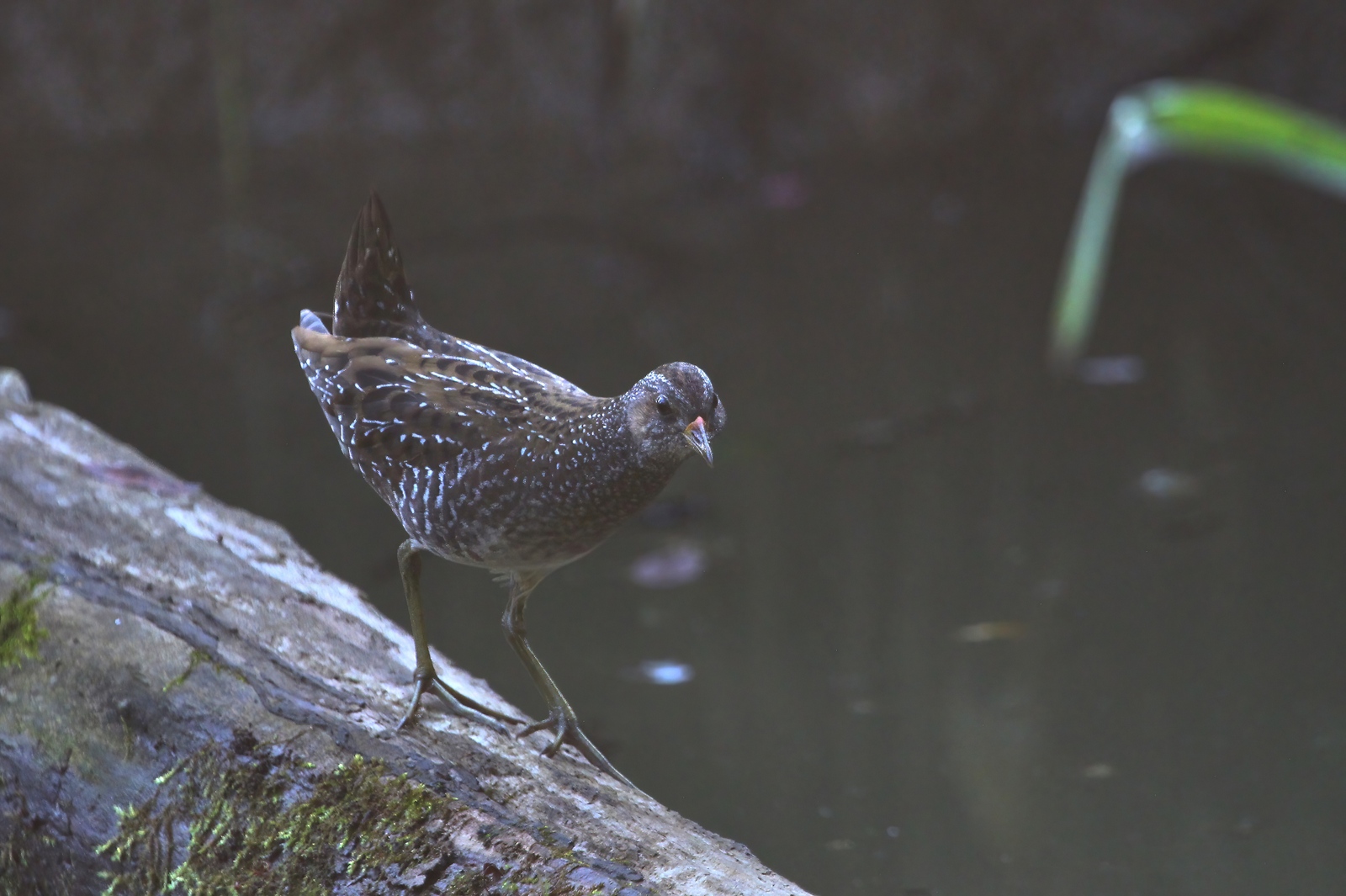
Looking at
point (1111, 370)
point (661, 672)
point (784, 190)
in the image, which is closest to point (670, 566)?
point (661, 672)

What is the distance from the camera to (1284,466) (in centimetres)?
406

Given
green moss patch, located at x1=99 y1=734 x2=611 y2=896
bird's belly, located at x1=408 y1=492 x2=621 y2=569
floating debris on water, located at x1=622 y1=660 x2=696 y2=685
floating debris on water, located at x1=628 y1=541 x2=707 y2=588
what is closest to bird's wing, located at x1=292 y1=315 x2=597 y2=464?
bird's belly, located at x1=408 y1=492 x2=621 y2=569

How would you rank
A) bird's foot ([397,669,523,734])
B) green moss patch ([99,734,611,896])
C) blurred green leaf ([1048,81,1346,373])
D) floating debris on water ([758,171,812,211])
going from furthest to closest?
floating debris on water ([758,171,812,211]), bird's foot ([397,669,523,734]), green moss patch ([99,734,611,896]), blurred green leaf ([1048,81,1346,373])

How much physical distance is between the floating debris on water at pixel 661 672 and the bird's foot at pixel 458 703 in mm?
1045

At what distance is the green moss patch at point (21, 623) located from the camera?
2107 millimetres

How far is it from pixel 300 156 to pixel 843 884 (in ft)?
16.8

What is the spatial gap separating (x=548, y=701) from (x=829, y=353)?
3.00 metres

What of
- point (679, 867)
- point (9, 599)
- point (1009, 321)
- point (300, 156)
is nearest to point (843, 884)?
point (679, 867)

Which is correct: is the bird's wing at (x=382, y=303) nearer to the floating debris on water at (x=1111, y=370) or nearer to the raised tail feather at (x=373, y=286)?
the raised tail feather at (x=373, y=286)

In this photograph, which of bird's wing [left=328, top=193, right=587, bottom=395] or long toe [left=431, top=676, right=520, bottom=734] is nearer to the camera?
long toe [left=431, top=676, right=520, bottom=734]

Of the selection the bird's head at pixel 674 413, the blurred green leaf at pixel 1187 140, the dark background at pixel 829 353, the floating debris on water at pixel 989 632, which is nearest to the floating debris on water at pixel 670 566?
the dark background at pixel 829 353

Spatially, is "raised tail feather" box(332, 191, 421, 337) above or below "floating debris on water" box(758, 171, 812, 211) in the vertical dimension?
below

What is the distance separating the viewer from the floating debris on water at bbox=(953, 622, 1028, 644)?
3379mm

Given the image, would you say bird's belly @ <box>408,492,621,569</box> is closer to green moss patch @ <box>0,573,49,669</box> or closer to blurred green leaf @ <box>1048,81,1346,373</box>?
green moss patch @ <box>0,573,49,669</box>
